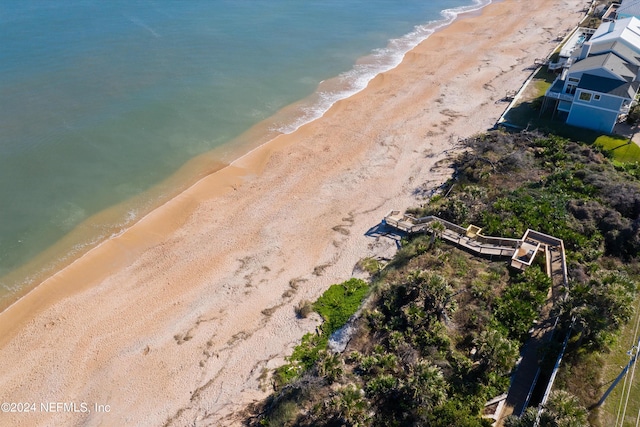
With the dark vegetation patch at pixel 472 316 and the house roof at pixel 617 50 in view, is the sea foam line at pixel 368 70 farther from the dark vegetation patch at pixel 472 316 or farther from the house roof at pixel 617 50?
the house roof at pixel 617 50

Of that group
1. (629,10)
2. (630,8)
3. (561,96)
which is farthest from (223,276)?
(630,8)

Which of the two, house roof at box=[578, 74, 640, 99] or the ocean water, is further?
house roof at box=[578, 74, 640, 99]

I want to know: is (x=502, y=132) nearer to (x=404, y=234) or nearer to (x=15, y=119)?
(x=404, y=234)

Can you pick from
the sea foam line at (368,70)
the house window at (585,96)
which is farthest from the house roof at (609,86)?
the sea foam line at (368,70)

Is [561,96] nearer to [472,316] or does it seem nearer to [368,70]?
[368,70]

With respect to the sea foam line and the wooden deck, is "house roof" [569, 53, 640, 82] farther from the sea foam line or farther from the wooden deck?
the sea foam line

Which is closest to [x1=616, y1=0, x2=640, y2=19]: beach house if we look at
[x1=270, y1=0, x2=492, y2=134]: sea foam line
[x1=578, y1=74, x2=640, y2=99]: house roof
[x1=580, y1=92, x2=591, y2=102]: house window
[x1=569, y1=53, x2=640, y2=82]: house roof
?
[x1=569, y1=53, x2=640, y2=82]: house roof

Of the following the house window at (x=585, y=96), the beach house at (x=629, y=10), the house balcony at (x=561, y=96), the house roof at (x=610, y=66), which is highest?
the beach house at (x=629, y=10)

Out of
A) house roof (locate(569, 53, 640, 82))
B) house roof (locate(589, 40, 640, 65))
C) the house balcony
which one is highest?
house roof (locate(589, 40, 640, 65))
